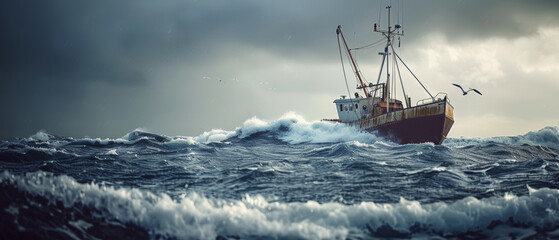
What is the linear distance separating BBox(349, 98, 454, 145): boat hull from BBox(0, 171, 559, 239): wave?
2456 centimetres

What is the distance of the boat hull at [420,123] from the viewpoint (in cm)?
3092

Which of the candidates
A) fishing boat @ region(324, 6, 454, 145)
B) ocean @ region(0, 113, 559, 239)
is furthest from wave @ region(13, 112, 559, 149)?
ocean @ region(0, 113, 559, 239)

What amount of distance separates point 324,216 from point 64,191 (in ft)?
18.5

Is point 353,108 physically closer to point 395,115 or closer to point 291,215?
point 395,115

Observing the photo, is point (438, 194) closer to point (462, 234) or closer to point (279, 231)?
point (462, 234)

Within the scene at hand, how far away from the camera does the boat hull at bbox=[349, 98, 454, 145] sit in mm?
30923

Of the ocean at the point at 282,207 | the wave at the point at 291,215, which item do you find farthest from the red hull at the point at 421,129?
the wave at the point at 291,215

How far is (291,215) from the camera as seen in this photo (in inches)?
278

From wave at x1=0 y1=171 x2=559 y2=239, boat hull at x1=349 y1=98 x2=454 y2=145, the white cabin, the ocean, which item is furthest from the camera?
the white cabin

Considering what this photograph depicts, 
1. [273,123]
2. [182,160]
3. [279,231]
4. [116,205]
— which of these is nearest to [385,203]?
[279,231]

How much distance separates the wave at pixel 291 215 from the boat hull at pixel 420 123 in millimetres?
24558

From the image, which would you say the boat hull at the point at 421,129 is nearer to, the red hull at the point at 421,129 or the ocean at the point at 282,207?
the red hull at the point at 421,129

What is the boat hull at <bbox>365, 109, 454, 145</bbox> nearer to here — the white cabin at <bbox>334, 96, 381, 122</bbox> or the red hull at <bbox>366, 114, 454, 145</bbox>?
the red hull at <bbox>366, 114, 454, 145</bbox>

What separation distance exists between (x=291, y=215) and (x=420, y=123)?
93.1 ft
